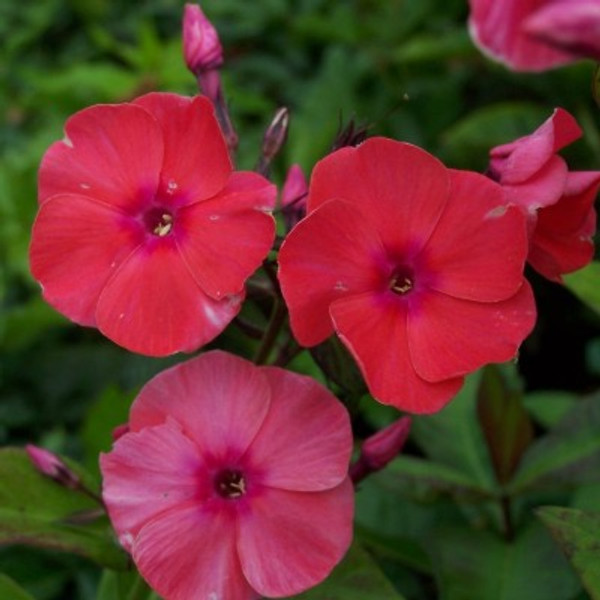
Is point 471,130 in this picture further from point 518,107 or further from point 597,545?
point 597,545

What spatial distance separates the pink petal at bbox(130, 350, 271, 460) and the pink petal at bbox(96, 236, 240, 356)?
7cm

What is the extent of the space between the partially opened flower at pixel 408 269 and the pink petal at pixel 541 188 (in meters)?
0.04

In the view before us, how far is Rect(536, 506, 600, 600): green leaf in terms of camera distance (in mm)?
955

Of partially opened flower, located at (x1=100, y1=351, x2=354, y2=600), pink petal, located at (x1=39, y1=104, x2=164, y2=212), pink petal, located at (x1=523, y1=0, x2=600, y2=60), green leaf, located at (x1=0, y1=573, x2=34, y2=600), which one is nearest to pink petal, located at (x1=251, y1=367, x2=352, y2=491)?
partially opened flower, located at (x1=100, y1=351, x2=354, y2=600)

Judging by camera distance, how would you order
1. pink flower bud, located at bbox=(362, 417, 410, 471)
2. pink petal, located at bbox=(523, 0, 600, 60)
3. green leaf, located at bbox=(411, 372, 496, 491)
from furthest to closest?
green leaf, located at bbox=(411, 372, 496, 491)
pink flower bud, located at bbox=(362, 417, 410, 471)
pink petal, located at bbox=(523, 0, 600, 60)

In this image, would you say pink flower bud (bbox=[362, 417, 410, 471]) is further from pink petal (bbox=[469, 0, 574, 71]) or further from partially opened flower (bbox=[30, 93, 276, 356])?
pink petal (bbox=[469, 0, 574, 71])

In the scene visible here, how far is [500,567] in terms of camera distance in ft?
4.20

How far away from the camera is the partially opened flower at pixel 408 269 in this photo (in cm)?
92

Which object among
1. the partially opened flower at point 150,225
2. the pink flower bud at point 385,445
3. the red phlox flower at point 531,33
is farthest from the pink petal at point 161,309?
the red phlox flower at point 531,33

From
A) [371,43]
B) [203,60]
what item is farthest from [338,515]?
[371,43]

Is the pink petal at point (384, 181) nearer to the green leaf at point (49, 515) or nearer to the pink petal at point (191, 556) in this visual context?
the pink petal at point (191, 556)

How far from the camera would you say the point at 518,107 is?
81.0 inches

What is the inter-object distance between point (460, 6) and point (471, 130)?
561mm

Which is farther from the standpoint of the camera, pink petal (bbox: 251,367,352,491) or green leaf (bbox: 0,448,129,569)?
green leaf (bbox: 0,448,129,569)
